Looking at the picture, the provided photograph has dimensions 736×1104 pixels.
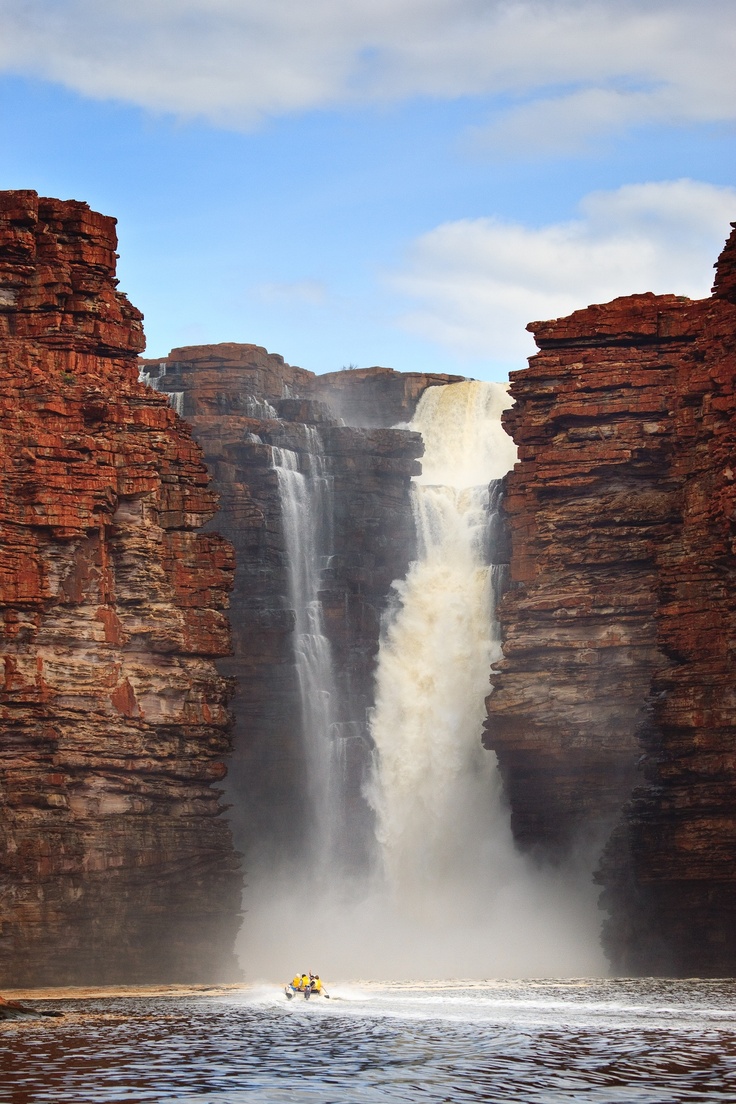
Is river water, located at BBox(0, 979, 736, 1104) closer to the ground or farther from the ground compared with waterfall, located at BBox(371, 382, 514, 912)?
closer to the ground

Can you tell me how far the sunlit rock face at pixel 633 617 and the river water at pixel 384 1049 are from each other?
41.7 feet

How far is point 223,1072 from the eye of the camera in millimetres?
59906

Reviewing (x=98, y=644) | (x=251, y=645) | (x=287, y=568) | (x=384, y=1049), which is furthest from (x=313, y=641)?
(x=384, y=1049)

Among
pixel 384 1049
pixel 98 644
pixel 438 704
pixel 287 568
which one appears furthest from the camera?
pixel 287 568

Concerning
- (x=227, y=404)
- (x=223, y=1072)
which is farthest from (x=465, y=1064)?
(x=227, y=404)

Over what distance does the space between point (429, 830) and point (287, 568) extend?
65.1 feet

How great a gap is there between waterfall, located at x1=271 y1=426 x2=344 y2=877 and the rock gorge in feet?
2.45

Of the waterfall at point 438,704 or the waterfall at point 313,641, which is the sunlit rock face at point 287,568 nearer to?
the waterfall at point 313,641

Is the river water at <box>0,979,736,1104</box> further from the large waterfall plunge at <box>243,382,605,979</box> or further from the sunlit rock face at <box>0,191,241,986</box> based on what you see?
the large waterfall plunge at <box>243,382,605,979</box>

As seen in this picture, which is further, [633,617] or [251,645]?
[251,645]

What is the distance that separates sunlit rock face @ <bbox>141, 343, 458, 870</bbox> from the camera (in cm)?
12262

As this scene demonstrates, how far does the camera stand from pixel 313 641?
12638cm

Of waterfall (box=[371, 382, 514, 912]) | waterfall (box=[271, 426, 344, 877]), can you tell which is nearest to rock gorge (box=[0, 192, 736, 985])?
waterfall (box=[271, 426, 344, 877])

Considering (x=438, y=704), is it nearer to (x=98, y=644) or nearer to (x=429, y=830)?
(x=429, y=830)
